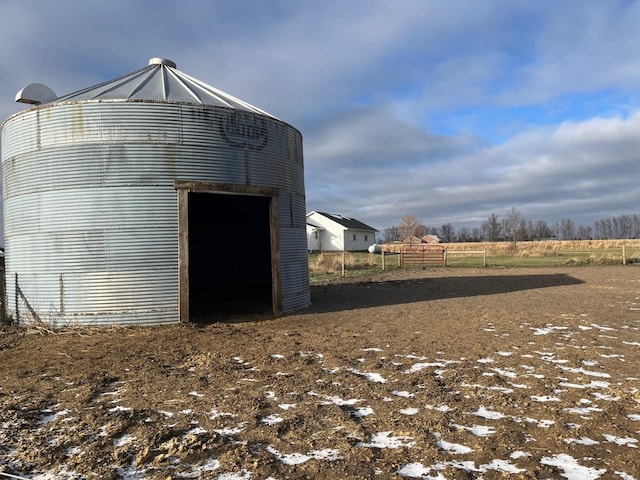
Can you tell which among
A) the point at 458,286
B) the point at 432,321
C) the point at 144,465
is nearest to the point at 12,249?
→ the point at 144,465

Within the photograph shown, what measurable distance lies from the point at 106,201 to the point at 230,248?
7.60 m

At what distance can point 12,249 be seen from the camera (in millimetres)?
10305

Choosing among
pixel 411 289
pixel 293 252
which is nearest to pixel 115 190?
pixel 293 252

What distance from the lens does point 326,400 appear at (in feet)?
17.0

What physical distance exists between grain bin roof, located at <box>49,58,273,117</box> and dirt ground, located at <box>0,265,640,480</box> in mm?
4753

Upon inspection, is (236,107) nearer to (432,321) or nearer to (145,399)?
(432,321)

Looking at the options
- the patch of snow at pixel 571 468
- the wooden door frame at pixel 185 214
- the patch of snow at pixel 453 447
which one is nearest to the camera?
the patch of snow at pixel 571 468

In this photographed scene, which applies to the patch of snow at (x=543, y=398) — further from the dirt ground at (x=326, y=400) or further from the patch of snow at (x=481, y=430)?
the patch of snow at (x=481, y=430)

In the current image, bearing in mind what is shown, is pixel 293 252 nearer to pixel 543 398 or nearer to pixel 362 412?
pixel 362 412

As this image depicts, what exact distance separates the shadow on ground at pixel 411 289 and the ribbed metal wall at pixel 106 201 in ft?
13.7

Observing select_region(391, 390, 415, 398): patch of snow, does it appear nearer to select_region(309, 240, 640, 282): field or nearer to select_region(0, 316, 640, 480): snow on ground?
select_region(0, 316, 640, 480): snow on ground

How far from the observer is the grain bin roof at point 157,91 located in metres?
9.82

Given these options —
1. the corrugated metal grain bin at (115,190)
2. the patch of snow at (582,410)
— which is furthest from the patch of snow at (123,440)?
the corrugated metal grain bin at (115,190)

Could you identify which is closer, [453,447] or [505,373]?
[453,447]
